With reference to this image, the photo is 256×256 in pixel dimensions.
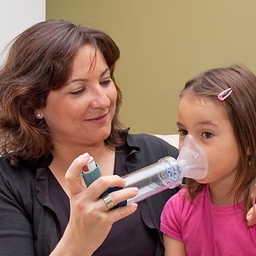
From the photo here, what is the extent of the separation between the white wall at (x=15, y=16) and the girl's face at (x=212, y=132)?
1.12 meters

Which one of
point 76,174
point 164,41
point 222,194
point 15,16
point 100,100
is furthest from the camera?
point 164,41

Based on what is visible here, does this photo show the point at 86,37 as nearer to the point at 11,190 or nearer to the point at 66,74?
the point at 66,74

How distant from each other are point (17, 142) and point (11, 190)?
21 centimetres

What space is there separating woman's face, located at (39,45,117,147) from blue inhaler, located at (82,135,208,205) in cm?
29

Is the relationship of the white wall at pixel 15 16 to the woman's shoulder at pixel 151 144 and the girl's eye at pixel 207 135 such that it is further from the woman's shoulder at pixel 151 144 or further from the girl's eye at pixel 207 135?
the girl's eye at pixel 207 135

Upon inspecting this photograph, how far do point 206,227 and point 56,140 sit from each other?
57 cm

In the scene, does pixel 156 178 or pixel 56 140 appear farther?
pixel 56 140

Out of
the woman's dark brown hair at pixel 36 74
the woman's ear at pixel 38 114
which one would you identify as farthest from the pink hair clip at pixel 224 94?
the woman's ear at pixel 38 114

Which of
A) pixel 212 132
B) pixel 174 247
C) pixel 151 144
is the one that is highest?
pixel 212 132

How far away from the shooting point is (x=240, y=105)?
3.67ft

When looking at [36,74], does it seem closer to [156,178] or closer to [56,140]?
[56,140]

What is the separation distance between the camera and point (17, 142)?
4.93 feet

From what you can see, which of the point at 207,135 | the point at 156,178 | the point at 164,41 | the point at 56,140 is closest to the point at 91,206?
the point at 156,178

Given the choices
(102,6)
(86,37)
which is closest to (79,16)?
(102,6)
